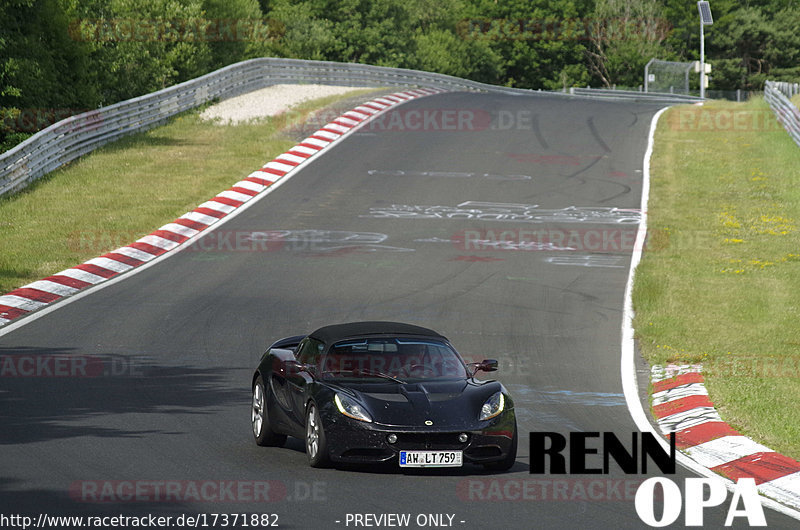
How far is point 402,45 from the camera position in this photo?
4075 inches

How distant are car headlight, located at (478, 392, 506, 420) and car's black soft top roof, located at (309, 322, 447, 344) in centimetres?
100

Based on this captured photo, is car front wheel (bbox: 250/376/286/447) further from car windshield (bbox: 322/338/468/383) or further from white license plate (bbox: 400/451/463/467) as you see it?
white license plate (bbox: 400/451/463/467)

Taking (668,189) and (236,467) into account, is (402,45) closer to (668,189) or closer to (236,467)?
(668,189)

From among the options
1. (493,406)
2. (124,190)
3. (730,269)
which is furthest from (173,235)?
(493,406)

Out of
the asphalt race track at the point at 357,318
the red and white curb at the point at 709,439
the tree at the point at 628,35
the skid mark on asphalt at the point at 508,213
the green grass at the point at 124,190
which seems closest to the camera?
the asphalt race track at the point at 357,318

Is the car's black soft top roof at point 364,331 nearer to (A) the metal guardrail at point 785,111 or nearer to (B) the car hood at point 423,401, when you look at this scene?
(B) the car hood at point 423,401

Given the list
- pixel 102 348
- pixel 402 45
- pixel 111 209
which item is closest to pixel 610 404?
pixel 102 348

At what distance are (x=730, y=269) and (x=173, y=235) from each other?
40.0 ft

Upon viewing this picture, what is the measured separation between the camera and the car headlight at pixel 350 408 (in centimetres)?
991

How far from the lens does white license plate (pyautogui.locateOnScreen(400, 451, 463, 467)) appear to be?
9.76 m

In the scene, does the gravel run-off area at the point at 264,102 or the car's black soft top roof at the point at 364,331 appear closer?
the car's black soft top roof at the point at 364,331

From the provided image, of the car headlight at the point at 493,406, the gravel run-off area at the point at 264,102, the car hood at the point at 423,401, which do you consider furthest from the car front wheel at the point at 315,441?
the gravel run-off area at the point at 264,102

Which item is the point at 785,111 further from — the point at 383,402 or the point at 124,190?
the point at 383,402

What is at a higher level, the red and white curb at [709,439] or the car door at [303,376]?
the car door at [303,376]
